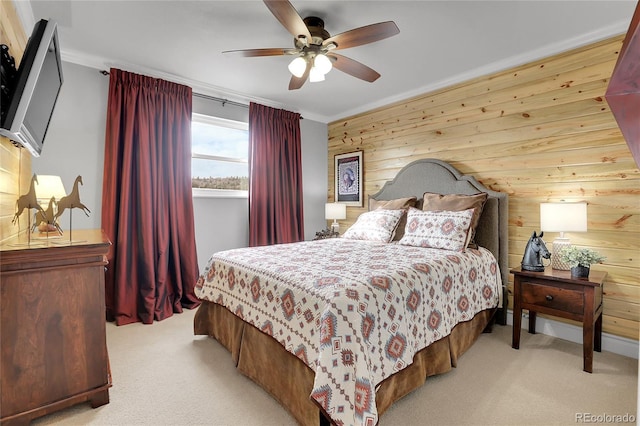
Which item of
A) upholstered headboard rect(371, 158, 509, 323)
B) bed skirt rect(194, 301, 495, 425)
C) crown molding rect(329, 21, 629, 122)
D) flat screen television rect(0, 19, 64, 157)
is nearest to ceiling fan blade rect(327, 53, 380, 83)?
crown molding rect(329, 21, 629, 122)

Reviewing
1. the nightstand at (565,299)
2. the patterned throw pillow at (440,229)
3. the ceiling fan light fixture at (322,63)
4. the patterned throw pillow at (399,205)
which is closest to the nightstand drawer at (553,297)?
the nightstand at (565,299)

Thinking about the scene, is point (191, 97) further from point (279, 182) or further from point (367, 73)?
point (367, 73)

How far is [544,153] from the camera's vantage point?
2.87 metres

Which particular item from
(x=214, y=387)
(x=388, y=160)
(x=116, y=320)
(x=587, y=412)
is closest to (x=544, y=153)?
(x=388, y=160)

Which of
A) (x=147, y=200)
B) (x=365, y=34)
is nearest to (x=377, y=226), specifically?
(x=365, y=34)

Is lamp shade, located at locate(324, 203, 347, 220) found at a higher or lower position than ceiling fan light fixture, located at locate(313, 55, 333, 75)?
lower

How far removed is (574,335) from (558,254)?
72 centimetres

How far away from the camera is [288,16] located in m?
1.94

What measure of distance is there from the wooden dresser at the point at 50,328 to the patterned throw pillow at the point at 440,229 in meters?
2.40

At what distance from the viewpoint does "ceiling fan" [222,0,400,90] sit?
200 cm

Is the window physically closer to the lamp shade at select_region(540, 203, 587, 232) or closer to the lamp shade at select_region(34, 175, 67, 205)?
the lamp shade at select_region(34, 175, 67, 205)

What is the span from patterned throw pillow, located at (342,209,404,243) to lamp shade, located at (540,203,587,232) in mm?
1324

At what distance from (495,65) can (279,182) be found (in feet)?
8.84

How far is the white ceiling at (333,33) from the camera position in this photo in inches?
89.1
